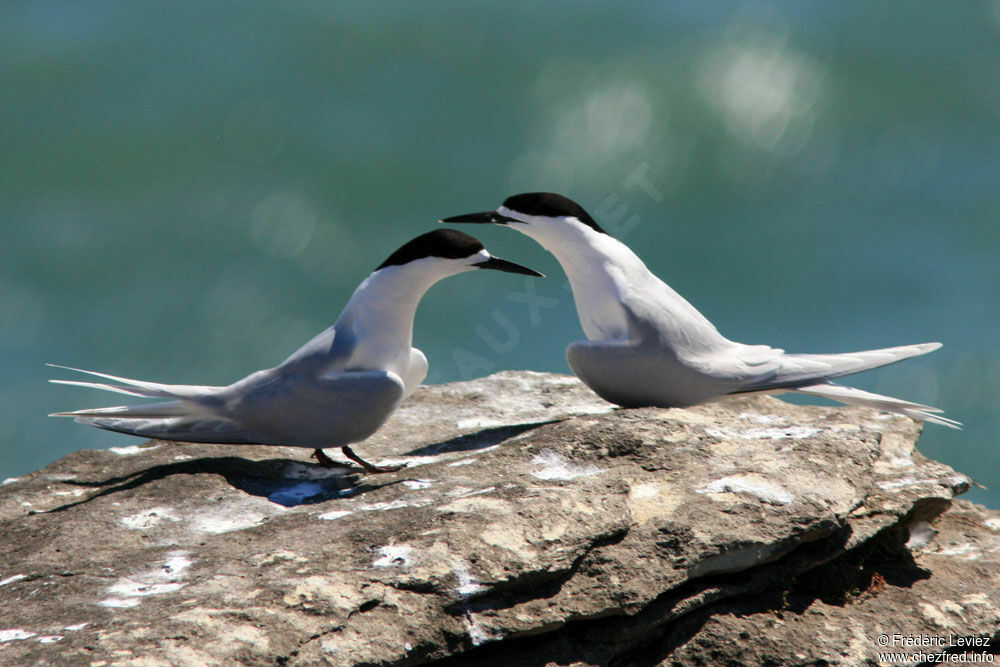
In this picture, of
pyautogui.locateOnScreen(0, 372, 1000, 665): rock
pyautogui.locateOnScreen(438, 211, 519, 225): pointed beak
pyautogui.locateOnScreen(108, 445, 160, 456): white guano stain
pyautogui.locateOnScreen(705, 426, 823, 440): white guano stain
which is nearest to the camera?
pyautogui.locateOnScreen(0, 372, 1000, 665): rock

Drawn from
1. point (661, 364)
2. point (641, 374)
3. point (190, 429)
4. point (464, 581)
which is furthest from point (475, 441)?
point (464, 581)

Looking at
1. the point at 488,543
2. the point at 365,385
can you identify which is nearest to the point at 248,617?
the point at 488,543

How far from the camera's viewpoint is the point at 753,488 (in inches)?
178

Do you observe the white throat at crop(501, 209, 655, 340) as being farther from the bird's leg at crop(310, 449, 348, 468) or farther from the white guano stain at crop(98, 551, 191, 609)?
the white guano stain at crop(98, 551, 191, 609)

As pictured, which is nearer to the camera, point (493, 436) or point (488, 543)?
point (488, 543)

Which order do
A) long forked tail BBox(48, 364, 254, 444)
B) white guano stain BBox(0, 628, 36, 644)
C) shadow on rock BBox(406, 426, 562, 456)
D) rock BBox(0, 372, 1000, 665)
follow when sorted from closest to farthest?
white guano stain BBox(0, 628, 36, 644)
rock BBox(0, 372, 1000, 665)
long forked tail BBox(48, 364, 254, 444)
shadow on rock BBox(406, 426, 562, 456)

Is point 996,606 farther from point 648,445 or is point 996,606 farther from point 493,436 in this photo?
point 493,436

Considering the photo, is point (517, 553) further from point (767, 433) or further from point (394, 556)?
point (767, 433)

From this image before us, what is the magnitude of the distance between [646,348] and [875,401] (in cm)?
119

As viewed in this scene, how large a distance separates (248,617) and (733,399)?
135 inches

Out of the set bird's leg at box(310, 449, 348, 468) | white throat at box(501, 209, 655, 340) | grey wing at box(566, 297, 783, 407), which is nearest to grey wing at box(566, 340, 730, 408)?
grey wing at box(566, 297, 783, 407)

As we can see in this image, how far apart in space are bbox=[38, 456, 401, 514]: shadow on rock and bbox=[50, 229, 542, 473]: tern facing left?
0.11 meters

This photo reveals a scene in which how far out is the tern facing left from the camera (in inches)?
201

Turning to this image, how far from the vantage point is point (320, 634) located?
368cm
